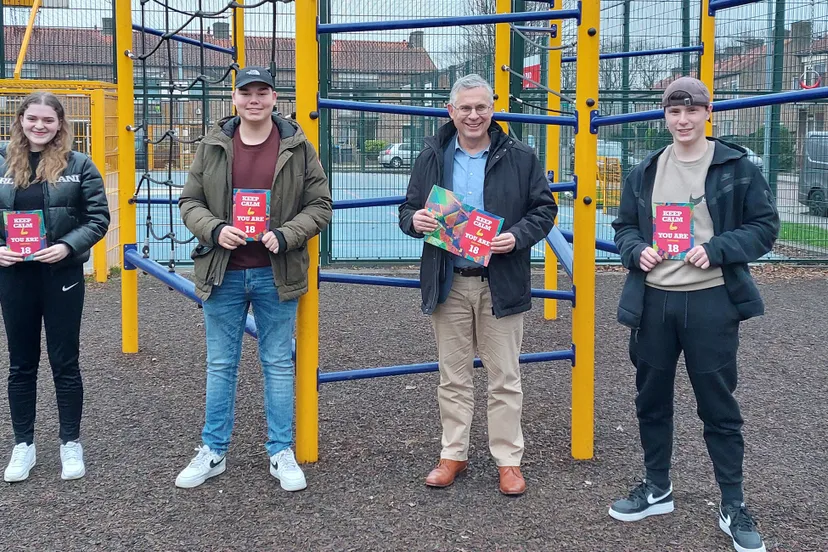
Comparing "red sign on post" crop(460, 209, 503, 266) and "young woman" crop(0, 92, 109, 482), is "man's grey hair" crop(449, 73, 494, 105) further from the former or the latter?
"young woman" crop(0, 92, 109, 482)

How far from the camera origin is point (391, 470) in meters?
3.88

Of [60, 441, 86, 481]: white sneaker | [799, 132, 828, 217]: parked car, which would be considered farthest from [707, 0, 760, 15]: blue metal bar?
[799, 132, 828, 217]: parked car

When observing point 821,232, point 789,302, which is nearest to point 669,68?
point 821,232

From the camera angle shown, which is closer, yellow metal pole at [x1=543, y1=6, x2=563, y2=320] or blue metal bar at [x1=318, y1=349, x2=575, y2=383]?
blue metal bar at [x1=318, y1=349, x2=575, y2=383]

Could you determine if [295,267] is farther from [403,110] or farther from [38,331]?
[38,331]

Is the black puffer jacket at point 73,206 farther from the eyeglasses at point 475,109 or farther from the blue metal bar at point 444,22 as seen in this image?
the eyeglasses at point 475,109

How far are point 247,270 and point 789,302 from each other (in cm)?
613

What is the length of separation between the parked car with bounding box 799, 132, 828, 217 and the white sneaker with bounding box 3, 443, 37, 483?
9043 millimetres

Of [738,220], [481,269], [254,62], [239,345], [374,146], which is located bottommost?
[239,345]

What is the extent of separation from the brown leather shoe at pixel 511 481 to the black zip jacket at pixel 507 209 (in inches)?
26.9

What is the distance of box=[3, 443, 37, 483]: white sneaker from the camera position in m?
3.76

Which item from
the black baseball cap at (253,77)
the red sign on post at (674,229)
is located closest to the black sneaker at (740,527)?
the red sign on post at (674,229)

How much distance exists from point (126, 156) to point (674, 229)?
4052 mm

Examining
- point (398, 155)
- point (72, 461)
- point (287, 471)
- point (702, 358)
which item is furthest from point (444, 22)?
point (398, 155)
